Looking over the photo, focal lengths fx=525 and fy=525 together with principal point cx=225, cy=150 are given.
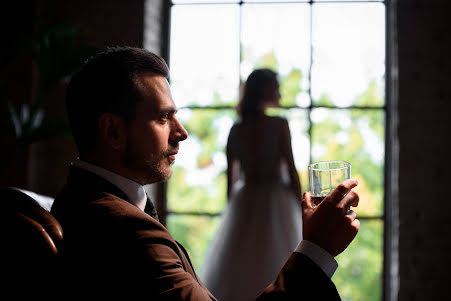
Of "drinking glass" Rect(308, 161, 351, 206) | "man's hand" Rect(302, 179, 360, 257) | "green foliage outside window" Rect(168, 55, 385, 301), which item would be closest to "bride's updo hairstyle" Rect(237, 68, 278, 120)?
"green foliage outside window" Rect(168, 55, 385, 301)

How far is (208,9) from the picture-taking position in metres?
3.91

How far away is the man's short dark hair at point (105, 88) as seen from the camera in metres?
0.97

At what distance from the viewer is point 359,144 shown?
12.1 feet

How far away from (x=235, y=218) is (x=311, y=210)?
229 centimetres

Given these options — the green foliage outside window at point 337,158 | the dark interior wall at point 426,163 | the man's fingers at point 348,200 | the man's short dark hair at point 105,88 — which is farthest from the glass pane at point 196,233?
the man's fingers at point 348,200

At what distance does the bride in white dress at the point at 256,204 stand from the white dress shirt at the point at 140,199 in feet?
6.50

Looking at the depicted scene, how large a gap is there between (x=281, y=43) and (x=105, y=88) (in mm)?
2969

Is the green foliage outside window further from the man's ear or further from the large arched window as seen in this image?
the man's ear

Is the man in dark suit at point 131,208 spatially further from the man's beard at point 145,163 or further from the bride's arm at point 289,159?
the bride's arm at point 289,159

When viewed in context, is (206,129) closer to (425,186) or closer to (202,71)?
(202,71)

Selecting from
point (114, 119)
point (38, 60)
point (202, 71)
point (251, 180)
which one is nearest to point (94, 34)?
point (38, 60)

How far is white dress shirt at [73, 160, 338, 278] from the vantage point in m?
0.84

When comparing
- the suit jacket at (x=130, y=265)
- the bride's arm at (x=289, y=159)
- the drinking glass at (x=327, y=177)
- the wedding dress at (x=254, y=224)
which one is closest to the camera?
the suit jacket at (x=130, y=265)

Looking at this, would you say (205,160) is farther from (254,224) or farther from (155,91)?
(155,91)
